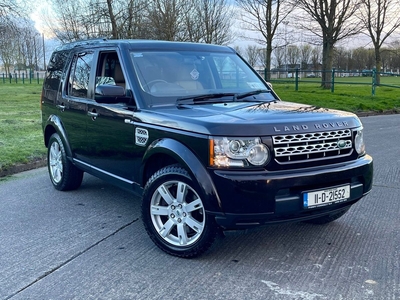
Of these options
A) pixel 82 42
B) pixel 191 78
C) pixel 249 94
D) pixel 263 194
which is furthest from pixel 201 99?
pixel 82 42

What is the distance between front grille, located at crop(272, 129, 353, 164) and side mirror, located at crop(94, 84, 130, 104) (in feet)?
5.47

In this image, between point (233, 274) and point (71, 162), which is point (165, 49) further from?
point (233, 274)

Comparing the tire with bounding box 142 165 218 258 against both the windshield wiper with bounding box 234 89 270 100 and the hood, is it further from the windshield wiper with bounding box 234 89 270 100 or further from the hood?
the windshield wiper with bounding box 234 89 270 100

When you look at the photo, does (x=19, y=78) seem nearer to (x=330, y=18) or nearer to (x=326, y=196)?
(x=330, y=18)

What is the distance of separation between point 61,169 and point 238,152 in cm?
339

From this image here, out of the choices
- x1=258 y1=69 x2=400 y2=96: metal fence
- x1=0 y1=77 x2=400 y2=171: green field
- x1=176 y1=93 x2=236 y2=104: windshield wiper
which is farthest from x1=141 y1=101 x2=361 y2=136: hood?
x1=258 y1=69 x2=400 y2=96: metal fence

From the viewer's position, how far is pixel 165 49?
4.87 meters

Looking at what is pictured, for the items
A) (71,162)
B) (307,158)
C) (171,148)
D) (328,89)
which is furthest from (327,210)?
(328,89)

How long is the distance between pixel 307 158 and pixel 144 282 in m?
1.59

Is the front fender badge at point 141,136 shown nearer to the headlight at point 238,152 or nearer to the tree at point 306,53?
the headlight at point 238,152

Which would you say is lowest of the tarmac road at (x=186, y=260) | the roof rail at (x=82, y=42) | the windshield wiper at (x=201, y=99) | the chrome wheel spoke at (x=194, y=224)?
the tarmac road at (x=186, y=260)

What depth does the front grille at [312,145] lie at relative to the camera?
3445 millimetres

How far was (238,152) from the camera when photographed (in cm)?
340

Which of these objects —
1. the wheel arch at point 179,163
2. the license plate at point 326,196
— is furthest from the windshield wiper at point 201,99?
the license plate at point 326,196
